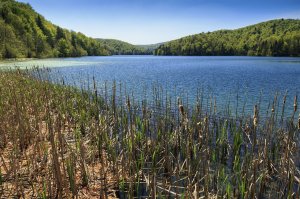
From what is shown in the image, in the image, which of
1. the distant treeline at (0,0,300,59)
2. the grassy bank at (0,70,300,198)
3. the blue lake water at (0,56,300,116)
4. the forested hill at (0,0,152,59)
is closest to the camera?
the grassy bank at (0,70,300,198)

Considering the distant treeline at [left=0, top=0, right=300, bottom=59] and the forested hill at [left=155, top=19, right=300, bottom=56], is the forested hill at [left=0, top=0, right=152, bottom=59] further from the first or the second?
the forested hill at [left=155, top=19, right=300, bottom=56]

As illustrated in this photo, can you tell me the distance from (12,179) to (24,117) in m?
3.36

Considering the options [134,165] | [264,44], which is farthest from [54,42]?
[134,165]

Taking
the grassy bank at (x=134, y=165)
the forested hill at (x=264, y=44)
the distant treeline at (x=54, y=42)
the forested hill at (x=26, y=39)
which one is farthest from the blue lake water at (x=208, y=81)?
the forested hill at (x=264, y=44)

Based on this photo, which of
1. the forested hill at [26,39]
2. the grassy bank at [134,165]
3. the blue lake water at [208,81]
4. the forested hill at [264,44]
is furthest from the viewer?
the forested hill at [264,44]

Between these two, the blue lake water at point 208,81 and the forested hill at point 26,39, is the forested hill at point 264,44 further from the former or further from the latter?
the forested hill at point 26,39

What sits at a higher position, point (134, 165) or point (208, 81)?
point (134, 165)

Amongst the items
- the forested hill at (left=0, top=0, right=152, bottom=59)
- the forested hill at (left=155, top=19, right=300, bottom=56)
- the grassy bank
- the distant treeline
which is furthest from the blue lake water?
the forested hill at (left=155, top=19, right=300, bottom=56)

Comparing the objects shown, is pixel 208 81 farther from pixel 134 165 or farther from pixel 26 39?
pixel 26 39

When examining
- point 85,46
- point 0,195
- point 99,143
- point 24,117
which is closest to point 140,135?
point 99,143

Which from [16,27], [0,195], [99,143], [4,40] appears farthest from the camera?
[16,27]

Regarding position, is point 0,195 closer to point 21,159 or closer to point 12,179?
point 12,179

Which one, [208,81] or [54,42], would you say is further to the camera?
[54,42]

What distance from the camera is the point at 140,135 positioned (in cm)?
900
